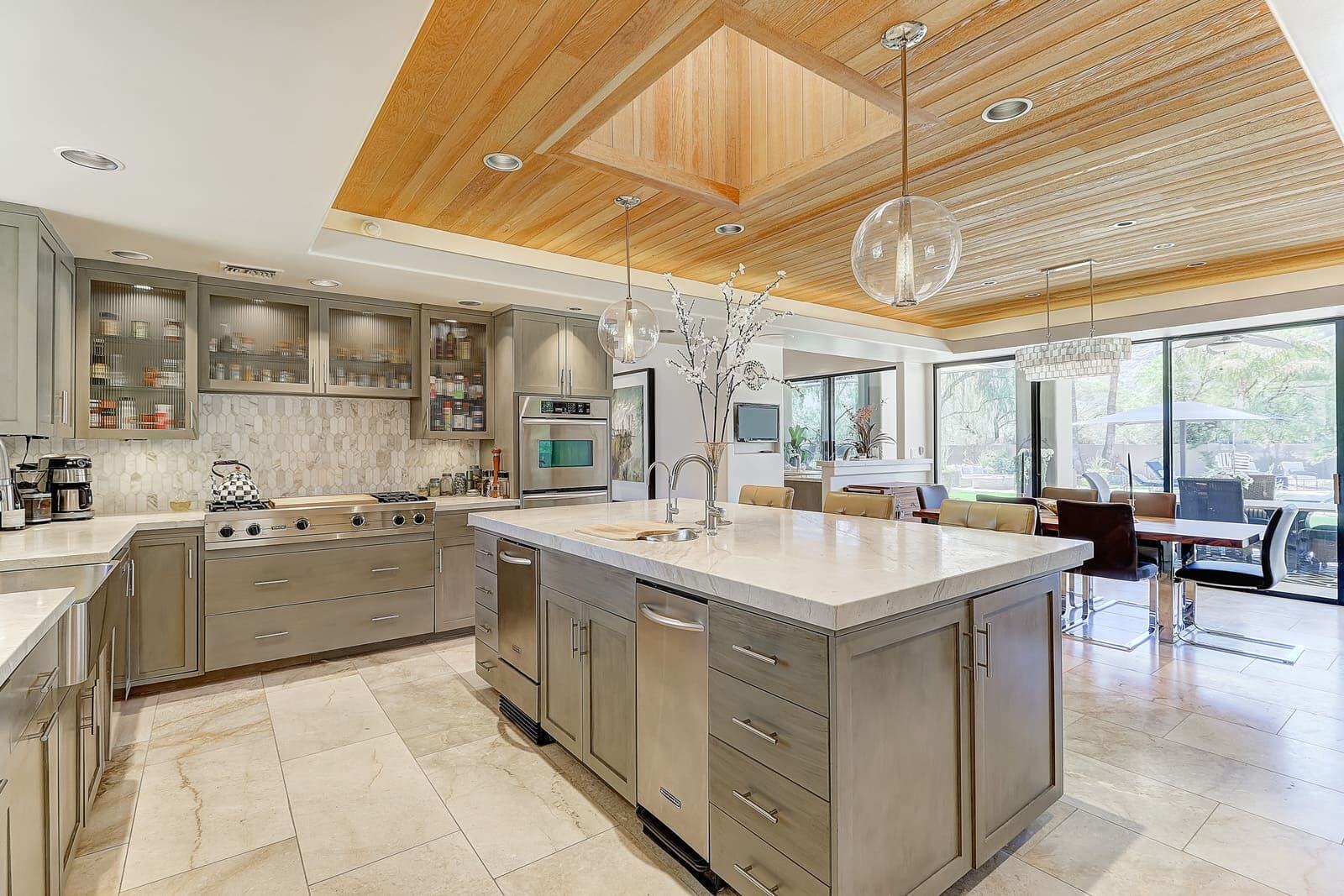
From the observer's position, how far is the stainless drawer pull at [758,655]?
5.39 feet

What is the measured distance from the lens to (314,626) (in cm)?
388

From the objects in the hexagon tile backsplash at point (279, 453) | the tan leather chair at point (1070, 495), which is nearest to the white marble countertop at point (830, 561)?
the hexagon tile backsplash at point (279, 453)

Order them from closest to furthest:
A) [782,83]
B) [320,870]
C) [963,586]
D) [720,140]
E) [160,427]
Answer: [963,586] < [320,870] < [782,83] < [720,140] < [160,427]

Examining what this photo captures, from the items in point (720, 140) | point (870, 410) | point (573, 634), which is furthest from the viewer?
point (870, 410)

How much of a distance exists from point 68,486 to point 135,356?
80 cm

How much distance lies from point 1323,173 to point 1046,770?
10.8 feet

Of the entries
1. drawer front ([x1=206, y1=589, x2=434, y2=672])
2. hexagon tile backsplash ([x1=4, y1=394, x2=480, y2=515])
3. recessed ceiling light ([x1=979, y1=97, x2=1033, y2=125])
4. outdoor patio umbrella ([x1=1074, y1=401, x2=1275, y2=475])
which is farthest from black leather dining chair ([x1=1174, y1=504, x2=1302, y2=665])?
hexagon tile backsplash ([x1=4, y1=394, x2=480, y2=515])

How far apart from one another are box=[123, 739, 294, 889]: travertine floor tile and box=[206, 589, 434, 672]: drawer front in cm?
99

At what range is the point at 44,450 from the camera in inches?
140

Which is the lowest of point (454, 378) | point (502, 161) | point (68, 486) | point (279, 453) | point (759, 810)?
point (759, 810)

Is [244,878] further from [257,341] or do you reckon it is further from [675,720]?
[257,341]

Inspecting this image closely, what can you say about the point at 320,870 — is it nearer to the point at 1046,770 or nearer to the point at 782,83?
the point at 1046,770

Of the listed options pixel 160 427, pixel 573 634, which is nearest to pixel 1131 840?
pixel 573 634

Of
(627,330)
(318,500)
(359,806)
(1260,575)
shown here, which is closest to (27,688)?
(359,806)
